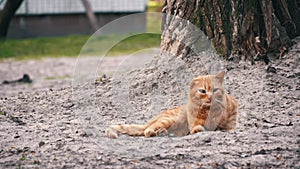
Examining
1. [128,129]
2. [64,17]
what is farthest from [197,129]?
[64,17]

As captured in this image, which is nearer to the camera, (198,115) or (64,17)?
(198,115)

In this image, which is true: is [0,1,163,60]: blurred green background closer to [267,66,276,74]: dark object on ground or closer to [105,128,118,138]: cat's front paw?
[267,66,276,74]: dark object on ground

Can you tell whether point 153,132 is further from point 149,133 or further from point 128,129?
point 128,129

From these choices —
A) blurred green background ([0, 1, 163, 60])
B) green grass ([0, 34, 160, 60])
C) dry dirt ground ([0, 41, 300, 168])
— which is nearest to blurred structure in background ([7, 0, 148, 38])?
blurred green background ([0, 1, 163, 60])

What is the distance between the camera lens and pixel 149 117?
5.71 meters

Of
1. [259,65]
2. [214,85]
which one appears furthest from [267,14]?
[214,85]

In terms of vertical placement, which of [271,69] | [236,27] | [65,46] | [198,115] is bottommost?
[65,46]

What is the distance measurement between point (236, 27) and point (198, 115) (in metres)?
1.66

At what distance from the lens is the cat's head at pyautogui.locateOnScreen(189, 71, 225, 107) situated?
15.9ft

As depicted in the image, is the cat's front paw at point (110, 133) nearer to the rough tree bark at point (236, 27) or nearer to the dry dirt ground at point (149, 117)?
the dry dirt ground at point (149, 117)

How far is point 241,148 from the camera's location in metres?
4.74

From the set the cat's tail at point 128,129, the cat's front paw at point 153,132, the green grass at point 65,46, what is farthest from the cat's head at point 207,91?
the green grass at point 65,46

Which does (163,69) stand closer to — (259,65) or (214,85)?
(259,65)

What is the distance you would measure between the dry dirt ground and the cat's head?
10.0 inches
